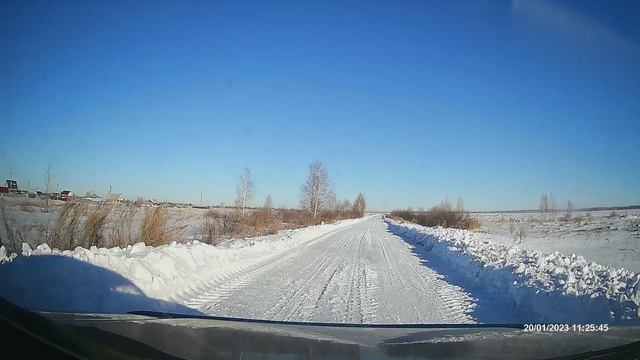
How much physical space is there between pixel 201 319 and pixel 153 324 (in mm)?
605

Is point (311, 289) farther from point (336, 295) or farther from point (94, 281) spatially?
point (94, 281)

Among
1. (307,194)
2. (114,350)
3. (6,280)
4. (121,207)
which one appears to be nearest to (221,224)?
(121,207)

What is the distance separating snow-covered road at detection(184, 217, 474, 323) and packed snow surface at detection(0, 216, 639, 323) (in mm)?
21

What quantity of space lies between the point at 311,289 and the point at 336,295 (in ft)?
2.36

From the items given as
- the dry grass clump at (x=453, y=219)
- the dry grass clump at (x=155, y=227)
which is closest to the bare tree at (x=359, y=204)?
the dry grass clump at (x=453, y=219)

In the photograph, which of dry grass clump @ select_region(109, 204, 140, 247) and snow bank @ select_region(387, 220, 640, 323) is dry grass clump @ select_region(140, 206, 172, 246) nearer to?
dry grass clump @ select_region(109, 204, 140, 247)

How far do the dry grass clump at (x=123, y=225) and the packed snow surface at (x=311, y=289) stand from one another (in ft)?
5.20

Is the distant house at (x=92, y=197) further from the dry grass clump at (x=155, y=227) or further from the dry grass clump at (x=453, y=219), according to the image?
the dry grass clump at (x=453, y=219)

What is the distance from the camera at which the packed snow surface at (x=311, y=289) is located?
6.25m

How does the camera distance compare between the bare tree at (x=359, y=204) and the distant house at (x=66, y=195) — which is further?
the bare tree at (x=359, y=204)

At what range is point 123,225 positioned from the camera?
11.3 meters
